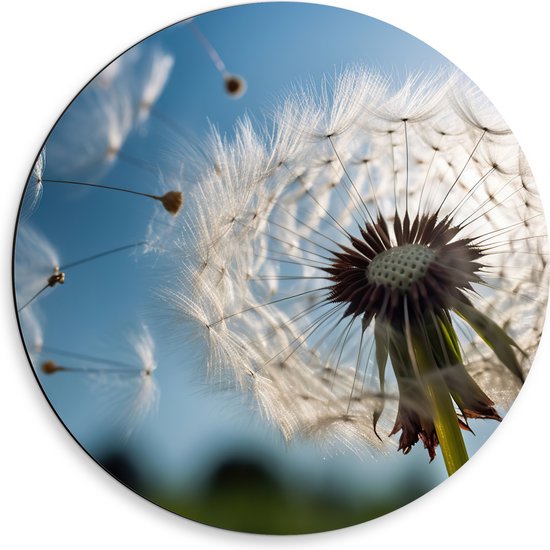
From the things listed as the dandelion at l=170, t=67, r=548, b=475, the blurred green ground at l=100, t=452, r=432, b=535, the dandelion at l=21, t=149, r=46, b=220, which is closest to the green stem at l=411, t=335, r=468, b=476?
the dandelion at l=170, t=67, r=548, b=475

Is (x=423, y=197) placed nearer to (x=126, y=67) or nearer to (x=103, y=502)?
(x=126, y=67)

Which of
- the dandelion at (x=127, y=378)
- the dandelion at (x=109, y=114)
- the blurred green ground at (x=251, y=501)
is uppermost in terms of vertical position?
the dandelion at (x=109, y=114)

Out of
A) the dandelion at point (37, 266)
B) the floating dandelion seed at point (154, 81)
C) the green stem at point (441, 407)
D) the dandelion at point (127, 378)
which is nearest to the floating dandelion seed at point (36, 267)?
the dandelion at point (37, 266)

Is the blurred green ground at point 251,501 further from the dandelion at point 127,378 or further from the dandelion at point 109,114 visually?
the dandelion at point 109,114

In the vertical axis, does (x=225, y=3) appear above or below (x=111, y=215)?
above

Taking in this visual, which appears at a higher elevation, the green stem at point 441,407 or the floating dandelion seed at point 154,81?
the floating dandelion seed at point 154,81

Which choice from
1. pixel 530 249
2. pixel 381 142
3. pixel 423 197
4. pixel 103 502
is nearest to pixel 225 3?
pixel 381 142
